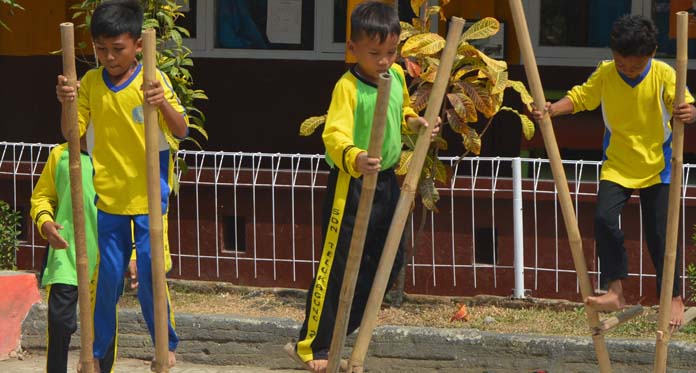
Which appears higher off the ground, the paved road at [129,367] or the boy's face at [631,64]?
the boy's face at [631,64]

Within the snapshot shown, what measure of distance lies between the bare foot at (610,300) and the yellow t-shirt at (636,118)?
454 mm

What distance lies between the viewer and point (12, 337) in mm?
7754

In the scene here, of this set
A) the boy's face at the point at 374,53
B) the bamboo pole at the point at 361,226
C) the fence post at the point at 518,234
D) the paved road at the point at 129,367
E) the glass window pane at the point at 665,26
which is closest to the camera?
the bamboo pole at the point at 361,226

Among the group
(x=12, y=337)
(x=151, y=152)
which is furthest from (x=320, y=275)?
(x=12, y=337)

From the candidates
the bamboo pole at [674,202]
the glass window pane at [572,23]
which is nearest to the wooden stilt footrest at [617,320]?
the bamboo pole at [674,202]

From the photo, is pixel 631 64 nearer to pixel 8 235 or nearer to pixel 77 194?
pixel 77 194

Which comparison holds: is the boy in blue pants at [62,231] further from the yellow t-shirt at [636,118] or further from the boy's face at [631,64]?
the boy's face at [631,64]

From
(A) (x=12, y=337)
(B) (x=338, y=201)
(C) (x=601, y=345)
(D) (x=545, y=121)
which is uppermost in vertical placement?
(D) (x=545, y=121)

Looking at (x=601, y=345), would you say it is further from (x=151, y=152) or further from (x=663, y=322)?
(x=151, y=152)

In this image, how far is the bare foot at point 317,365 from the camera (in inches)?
221

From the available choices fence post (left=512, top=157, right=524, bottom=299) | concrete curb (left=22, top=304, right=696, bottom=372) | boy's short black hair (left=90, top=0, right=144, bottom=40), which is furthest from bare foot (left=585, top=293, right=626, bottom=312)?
fence post (left=512, top=157, right=524, bottom=299)

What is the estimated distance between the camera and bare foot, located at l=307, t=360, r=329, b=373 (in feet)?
18.4

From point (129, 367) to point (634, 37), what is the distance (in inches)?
138

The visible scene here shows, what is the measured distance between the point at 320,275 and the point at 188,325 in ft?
7.40
